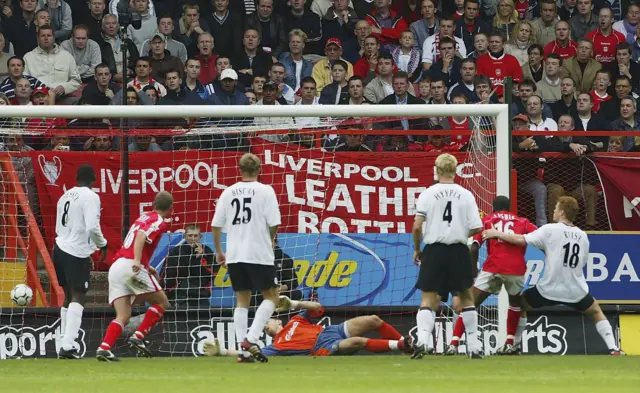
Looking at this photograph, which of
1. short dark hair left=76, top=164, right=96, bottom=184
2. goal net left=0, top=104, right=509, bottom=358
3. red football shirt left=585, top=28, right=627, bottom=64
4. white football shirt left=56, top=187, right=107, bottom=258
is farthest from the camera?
red football shirt left=585, top=28, right=627, bottom=64

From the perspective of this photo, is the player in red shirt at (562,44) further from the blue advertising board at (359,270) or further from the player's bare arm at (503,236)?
the player's bare arm at (503,236)

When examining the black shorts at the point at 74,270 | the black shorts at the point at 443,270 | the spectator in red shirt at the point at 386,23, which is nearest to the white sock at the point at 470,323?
the black shorts at the point at 443,270

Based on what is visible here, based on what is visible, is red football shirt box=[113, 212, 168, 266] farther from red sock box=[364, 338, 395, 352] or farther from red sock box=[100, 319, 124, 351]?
red sock box=[364, 338, 395, 352]

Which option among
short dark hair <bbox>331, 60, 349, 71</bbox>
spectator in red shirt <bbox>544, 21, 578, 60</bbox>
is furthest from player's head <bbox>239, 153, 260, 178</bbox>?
spectator in red shirt <bbox>544, 21, 578, 60</bbox>

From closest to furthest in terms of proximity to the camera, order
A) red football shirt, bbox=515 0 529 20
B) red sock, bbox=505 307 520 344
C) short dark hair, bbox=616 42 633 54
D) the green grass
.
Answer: the green grass
red sock, bbox=505 307 520 344
short dark hair, bbox=616 42 633 54
red football shirt, bbox=515 0 529 20

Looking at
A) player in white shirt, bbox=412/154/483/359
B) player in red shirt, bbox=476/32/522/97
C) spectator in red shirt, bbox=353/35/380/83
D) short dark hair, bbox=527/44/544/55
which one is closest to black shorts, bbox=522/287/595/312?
player in white shirt, bbox=412/154/483/359

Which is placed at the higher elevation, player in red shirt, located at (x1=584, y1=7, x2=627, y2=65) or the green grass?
player in red shirt, located at (x1=584, y1=7, x2=627, y2=65)

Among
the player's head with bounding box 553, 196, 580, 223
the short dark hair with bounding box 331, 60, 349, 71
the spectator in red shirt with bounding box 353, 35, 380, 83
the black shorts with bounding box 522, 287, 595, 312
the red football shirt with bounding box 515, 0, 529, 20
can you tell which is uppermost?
the red football shirt with bounding box 515, 0, 529, 20

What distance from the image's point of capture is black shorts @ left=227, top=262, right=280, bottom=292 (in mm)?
11664

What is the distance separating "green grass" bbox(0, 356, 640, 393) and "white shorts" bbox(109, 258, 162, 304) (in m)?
0.65

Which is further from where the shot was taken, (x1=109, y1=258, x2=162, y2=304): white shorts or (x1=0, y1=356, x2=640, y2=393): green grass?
(x1=109, y1=258, x2=162, y2=304): white shorts

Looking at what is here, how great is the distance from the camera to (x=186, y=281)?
586 inches

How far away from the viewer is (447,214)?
1173 cm

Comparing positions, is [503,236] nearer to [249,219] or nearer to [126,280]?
[249,219]
